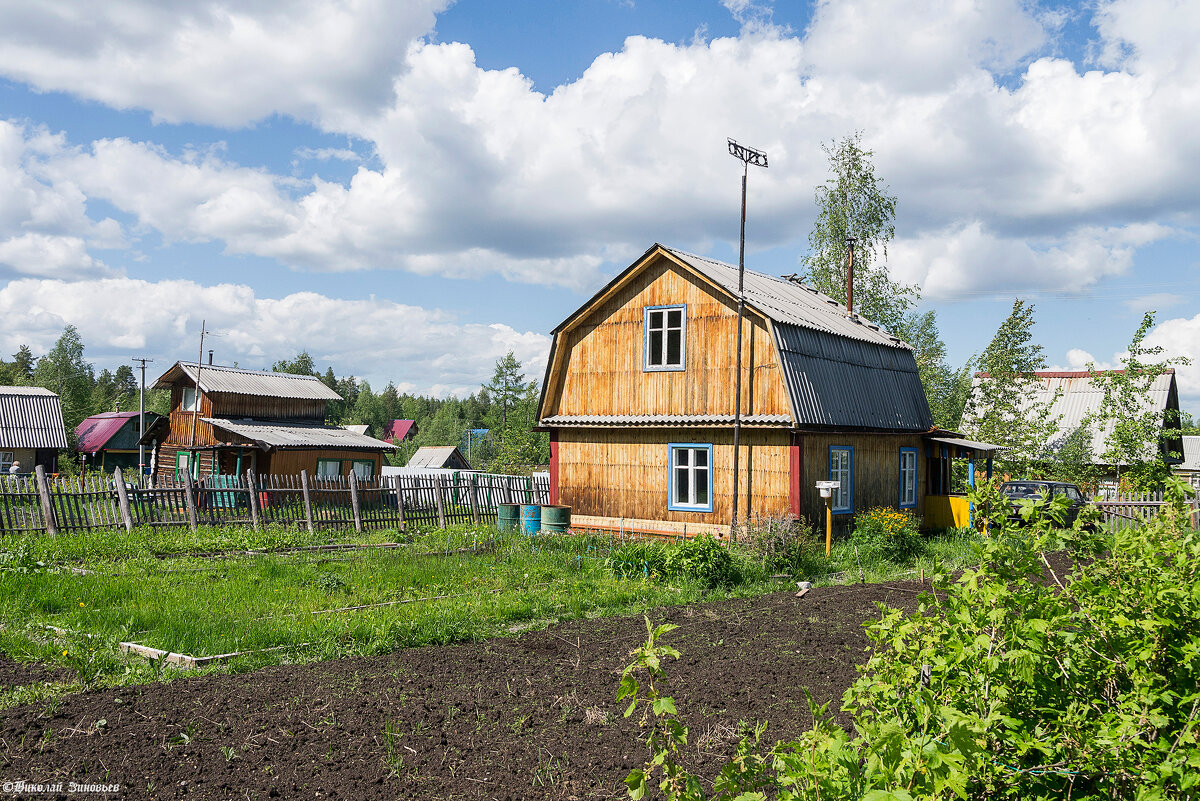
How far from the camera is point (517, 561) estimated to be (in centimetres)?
1305

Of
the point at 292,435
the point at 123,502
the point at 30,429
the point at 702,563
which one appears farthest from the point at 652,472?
the point at 30,429

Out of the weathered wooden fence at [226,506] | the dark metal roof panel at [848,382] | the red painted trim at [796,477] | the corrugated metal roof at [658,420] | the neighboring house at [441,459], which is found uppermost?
the dark metal roof panel at [848,382]

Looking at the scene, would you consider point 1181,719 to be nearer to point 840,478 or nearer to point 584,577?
point 584,577

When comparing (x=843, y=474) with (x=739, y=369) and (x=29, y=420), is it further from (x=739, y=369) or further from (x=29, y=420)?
(x=29, y=420)

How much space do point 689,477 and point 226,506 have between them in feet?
34.9

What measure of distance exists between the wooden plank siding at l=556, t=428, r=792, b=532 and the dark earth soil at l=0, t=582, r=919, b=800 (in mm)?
8495

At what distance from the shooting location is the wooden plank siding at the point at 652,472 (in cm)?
1659

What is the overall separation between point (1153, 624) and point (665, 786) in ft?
6.76

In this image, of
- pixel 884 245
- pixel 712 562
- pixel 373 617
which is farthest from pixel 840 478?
pixel 884 245

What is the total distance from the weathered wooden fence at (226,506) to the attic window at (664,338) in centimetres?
469

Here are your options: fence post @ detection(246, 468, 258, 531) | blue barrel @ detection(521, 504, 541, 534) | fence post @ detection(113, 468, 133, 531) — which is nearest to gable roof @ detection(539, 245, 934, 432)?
blue barrel @ detection(521, 504, 541, 534)

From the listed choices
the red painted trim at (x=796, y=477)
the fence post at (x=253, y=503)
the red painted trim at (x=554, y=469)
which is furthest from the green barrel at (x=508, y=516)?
the red painted trim at (x=796, y=477)

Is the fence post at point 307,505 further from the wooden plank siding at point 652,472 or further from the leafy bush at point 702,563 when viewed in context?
the leafy bush at point 702,563

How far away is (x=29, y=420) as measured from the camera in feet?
137
